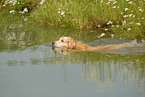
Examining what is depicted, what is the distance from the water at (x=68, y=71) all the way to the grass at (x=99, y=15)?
53 cm

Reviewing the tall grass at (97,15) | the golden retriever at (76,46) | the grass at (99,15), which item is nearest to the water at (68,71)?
the golden retriever at (76,46)

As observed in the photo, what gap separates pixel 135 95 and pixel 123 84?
1.88ft

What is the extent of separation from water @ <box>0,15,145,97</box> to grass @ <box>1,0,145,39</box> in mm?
529

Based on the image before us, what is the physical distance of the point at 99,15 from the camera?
13.2 metres

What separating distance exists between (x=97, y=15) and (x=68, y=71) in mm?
7069

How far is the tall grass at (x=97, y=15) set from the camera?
35.2 feet

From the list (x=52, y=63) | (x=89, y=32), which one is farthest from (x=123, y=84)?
(x=89, y=32)

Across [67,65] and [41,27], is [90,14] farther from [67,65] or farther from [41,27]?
[67,65]

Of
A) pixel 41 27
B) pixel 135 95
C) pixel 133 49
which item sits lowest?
pixel 135 95

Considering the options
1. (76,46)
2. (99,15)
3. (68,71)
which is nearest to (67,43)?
(76,46)

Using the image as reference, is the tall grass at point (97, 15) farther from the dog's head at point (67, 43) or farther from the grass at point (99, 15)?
the dog's head at point (67, 43)

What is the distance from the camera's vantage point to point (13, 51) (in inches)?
354

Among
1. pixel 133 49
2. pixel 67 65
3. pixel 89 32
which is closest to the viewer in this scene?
pixel 67 65

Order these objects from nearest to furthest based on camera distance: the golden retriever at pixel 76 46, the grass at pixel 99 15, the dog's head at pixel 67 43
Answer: the golden retriever at pixel 76 46 < the dog's head at pixel 67 43 < the grass at pixel 99 15
